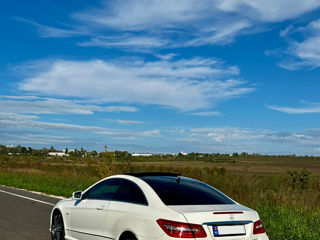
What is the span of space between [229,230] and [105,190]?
2.43 meters

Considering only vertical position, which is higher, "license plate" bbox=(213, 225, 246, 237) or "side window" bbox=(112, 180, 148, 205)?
"side window" bbox=(112, 180, 148, 205)

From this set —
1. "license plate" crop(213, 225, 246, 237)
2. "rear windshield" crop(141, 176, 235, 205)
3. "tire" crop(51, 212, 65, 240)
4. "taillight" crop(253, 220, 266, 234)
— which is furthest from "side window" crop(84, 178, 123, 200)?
"taillight" crop(253, 220, 266, 234)

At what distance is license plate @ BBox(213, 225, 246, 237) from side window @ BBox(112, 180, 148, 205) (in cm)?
106

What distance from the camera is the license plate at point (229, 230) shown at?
5.00 metres

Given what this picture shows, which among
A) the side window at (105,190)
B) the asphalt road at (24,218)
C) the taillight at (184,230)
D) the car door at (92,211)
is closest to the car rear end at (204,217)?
the taillight at (184,230)

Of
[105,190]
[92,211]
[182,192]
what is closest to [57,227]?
[92,211]

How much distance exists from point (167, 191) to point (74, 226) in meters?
2.26

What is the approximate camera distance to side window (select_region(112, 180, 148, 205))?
577 centimetres

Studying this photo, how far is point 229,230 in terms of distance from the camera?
5.09m

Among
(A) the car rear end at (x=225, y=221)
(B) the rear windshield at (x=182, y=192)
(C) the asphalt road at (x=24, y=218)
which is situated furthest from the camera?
(C) the asphalt road at (x=24, y=218)

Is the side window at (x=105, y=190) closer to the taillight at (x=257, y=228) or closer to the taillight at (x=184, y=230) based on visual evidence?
the taillight at (x=184, y=230)

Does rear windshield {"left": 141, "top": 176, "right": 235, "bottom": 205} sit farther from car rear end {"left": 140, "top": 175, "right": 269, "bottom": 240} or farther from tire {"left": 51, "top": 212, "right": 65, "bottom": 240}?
tire {"left": 51, "top": 212, "right": 65, "bottom": 240}

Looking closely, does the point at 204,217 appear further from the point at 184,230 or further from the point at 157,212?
the point at 157,212

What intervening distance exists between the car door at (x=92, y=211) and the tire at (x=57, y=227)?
1.82ft
